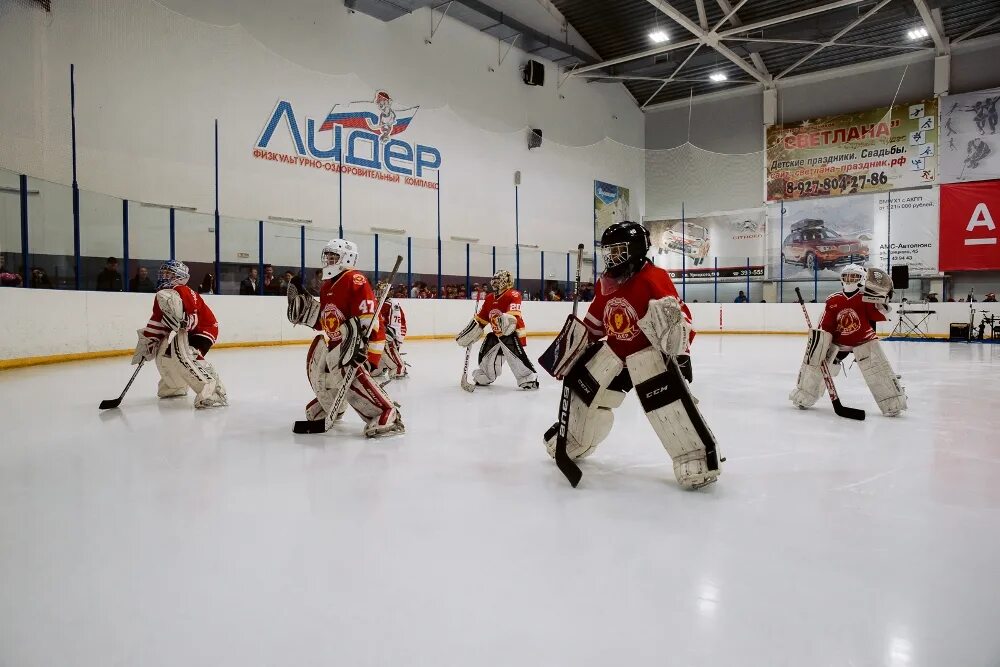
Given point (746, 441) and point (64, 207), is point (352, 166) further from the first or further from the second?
point (746, 441)

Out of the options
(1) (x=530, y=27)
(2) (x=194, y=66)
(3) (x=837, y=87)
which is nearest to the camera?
(2) (x=194, y=66)

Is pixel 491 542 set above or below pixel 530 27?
below

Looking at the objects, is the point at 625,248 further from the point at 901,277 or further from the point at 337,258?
the point at 901,277

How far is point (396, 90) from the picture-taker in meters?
14.9

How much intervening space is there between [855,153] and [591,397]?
64.3ft

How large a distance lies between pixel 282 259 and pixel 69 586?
10.2 metres

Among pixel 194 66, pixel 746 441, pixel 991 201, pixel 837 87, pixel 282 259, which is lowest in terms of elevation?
pixel 746 441

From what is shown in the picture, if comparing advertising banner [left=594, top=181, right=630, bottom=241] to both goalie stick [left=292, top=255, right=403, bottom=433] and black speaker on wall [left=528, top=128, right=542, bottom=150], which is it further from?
goalie stick [left=292, top=255, right=403, bottom=433]

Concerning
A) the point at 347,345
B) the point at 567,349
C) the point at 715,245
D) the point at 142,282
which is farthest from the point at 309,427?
the point at 715,245

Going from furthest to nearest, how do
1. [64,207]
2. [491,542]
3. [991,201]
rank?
1. [991,201]
2. [64,207]
3. [491,542]

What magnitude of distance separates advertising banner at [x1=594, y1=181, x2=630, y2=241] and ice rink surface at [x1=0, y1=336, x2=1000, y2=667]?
16.9 metres

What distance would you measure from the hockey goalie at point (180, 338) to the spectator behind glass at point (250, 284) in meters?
5.99

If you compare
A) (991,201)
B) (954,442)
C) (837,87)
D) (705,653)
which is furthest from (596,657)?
(837,87)

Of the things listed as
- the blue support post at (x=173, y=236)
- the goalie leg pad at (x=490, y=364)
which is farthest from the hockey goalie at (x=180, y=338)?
the blue support post at (x=173, y=236)
